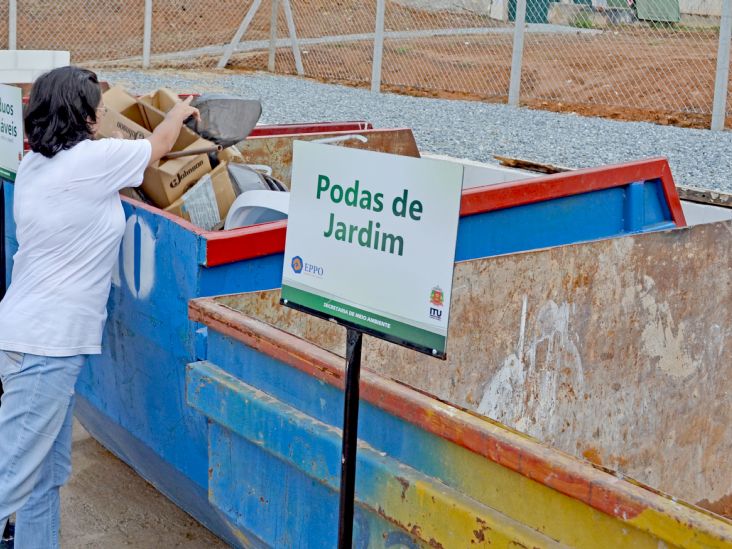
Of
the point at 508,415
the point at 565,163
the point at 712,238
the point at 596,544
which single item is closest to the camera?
the point at 596,544

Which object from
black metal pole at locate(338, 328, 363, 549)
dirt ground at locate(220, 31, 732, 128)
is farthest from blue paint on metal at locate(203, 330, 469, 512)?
dirt ground at locate(220, 31, 732, 128)

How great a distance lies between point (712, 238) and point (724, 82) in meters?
8.41

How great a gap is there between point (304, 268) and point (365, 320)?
0.23 metres

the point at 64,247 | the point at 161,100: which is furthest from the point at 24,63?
the point at 64,247

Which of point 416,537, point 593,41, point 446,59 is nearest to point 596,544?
point 416,537

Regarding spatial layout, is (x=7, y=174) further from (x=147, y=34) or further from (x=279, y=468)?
(x=147, y=34)

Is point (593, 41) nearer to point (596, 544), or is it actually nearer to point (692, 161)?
point (692, 161)

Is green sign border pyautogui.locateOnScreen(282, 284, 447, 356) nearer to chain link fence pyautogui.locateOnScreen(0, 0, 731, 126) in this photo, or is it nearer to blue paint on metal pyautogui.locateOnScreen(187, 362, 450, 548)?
blue paint on metal pyautogui.locateOnScreen(187, 362, 450, 548)

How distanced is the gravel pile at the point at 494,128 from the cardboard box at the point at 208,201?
487cm

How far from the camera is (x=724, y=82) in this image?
39.6 ft

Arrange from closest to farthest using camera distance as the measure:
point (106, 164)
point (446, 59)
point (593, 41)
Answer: point (106, 164), point (593, 41), point (446, 59)

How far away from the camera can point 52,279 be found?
127 inches

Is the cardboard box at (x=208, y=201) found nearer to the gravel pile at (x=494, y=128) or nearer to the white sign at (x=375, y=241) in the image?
the white sign at (x=375, y=241)

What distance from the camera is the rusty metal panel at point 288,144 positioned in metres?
5.46
